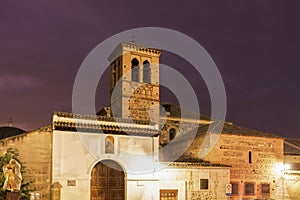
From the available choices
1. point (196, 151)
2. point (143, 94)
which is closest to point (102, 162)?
point (196, 151)

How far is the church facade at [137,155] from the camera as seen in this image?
19.5 metres

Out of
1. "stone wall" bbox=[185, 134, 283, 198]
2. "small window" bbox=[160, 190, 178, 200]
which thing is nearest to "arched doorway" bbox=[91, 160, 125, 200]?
"small window" bbox=[160, 190, 178, 200]

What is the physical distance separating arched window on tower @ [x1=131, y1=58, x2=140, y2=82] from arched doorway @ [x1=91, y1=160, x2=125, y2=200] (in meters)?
10.8

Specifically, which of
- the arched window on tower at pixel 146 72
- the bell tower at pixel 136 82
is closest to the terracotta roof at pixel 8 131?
the bell tower at pixel 136 82

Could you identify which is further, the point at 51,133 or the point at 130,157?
the point at 130,157

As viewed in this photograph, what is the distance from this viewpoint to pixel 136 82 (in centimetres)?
3023

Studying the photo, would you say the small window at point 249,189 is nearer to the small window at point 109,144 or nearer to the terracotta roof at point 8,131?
the small window at point 109,144

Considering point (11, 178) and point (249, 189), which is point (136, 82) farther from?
point (11, 178)

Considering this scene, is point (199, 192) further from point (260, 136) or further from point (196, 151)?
point (260, 136)

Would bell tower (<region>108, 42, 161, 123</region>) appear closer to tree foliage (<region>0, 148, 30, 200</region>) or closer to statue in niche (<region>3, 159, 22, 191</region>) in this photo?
tree foliage (<region>0, 148, 30, 200</region>)

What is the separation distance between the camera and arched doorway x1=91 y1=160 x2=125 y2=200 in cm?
2064

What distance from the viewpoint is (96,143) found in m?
20.7

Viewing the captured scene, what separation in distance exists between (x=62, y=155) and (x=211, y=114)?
17.8 m

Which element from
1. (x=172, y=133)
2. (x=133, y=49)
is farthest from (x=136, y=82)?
(x=172, y=133)
